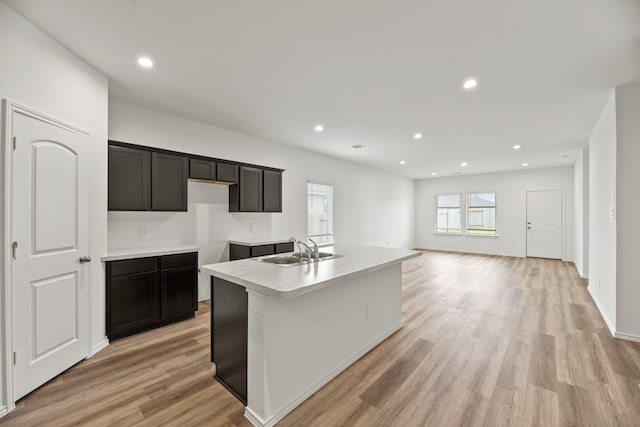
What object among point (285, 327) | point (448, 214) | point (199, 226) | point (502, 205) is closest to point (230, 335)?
point (285, 327)

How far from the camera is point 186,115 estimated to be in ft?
12.8

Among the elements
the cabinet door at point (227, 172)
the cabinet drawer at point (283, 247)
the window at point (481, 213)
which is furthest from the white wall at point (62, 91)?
the window at point (481, 213)

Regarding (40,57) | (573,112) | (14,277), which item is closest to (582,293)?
(573,112)

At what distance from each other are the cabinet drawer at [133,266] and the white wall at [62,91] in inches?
4.9

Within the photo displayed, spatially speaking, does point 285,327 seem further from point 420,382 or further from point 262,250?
point 262,250

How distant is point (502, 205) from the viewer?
891 centimetres

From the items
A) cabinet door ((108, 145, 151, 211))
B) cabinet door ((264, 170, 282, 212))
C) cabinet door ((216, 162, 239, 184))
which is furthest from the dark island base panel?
cabinet door ((264, 170, 282, 212))

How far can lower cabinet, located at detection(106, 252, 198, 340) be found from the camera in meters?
2.91

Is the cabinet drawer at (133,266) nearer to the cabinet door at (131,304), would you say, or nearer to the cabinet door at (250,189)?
the cabinet door at (131,304)

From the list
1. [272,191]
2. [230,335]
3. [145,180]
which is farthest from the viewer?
[272,191]

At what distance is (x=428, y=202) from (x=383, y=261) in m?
8.61

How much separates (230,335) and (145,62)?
254cm

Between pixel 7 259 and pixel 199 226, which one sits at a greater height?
pixel 199 226

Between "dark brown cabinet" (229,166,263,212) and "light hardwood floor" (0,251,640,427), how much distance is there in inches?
66.9
